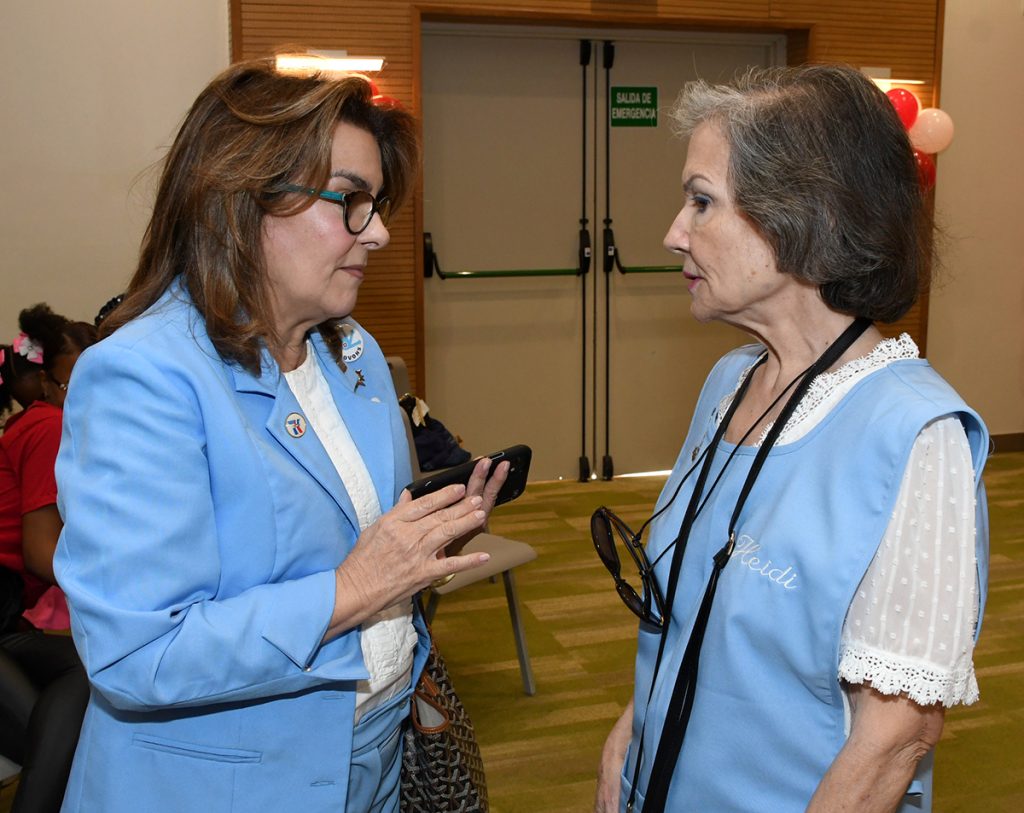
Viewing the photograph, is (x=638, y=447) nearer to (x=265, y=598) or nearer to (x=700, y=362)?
(x=700, y=362)

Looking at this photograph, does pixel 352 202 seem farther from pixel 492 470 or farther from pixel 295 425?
pixel 492 470

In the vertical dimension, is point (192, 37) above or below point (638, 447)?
above

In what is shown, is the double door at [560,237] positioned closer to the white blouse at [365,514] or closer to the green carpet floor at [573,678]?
the green carpet floor at [573,678]

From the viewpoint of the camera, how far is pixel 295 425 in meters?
1.51

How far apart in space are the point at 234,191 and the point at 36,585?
1753mm

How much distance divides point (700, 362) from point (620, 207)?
1183 mm

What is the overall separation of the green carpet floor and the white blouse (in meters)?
1.60

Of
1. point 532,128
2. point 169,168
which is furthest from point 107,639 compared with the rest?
point 532,128

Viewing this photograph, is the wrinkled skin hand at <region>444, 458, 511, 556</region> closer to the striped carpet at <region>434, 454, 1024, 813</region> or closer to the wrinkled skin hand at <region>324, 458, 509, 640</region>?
the wrinkled skin hand at <region>324, 458, 509, 640</region>

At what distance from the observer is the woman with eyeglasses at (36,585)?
228 cm

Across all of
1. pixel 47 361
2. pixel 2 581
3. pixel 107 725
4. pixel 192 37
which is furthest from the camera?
pixel 192 37

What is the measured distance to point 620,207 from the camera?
6.62m

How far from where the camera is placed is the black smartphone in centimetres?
153

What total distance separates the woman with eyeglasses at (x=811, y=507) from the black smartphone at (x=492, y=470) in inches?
9.2
